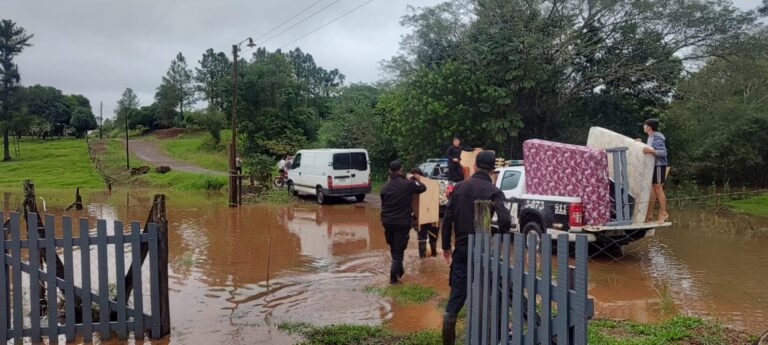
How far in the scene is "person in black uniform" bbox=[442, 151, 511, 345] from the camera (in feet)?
17.5

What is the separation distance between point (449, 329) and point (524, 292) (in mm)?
1712

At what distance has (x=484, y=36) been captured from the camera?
21.2 metres

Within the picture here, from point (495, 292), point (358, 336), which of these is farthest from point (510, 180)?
point (495, 292)

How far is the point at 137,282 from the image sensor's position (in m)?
5.86

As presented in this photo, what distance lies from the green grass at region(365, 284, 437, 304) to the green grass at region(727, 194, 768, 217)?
14191 millimetres

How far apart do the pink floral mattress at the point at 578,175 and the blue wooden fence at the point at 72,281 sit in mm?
6582

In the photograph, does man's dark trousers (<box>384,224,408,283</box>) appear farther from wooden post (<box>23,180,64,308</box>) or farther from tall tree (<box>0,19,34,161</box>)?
tall tree (<box>0,19,34,161</box>)

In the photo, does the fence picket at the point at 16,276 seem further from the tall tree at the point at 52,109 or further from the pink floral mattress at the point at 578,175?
the tall tree at the point at 52,109

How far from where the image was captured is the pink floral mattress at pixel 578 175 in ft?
30.6

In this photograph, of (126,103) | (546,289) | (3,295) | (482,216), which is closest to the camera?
(546,289)

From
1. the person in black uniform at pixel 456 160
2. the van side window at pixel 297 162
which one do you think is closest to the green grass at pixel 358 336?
the person in black uniform at pixel 456 160

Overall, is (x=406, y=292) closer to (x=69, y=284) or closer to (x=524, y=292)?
(x=69, y=284)

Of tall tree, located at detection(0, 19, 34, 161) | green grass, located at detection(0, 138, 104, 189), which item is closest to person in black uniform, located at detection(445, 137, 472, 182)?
Result: green grass, located at detection(0, 138, 104, 189)

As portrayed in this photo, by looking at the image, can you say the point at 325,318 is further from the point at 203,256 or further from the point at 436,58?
the point at 436,58
